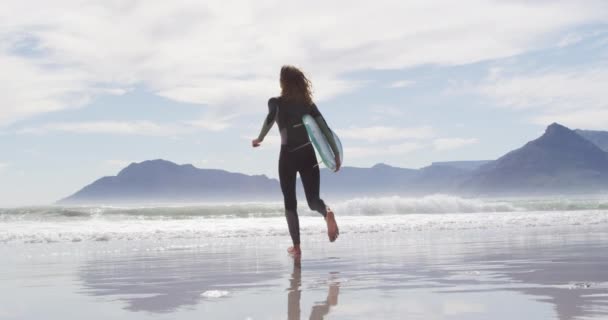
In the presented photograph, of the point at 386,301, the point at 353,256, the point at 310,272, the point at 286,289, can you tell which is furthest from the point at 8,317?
the point at 353,256

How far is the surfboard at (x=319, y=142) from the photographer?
7258 mm

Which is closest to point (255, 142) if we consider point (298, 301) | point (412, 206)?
point (298, 301)

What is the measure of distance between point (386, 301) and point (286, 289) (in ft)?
3.39

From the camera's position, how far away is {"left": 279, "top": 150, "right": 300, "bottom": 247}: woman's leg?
7383mm

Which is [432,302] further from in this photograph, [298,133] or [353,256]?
[353,256]

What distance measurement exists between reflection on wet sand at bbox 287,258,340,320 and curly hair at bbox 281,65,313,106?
6.59 feet

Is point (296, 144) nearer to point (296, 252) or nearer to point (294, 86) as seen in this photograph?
point (294, 86)

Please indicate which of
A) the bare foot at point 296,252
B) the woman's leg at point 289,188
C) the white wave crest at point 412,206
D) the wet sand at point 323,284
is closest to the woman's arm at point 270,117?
the woman's leg at point 289,188

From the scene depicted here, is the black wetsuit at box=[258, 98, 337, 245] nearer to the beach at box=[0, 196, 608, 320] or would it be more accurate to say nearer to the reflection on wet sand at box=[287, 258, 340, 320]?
the beach at box=[0, 196, 608, 320]

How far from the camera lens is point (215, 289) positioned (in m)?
5.52

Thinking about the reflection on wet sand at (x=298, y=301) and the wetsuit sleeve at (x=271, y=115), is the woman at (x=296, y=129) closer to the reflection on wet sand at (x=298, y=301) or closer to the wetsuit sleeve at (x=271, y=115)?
the wetsuit sleeve at (x=271, y=115)

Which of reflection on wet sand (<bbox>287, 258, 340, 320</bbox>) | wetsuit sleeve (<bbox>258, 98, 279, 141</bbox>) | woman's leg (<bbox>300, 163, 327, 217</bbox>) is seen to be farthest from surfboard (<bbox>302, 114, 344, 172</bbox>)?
reflection on wet sand (<bbox>287, 258, 340, 320</bbox>)

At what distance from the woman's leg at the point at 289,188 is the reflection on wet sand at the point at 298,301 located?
1408 millimetres

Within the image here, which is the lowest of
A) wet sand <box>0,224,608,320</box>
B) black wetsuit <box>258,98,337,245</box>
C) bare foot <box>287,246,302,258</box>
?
wet sand <box>0,224,608,320</box>
